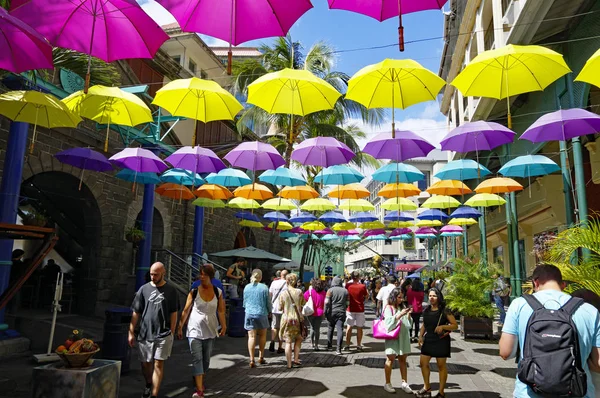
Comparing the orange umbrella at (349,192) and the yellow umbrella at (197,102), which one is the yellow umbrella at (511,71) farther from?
the orange umbrella at (349,192)

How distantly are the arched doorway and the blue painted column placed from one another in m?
3.30

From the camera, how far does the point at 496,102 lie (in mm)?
16859

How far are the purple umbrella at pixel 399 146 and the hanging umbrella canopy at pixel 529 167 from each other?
288 cm

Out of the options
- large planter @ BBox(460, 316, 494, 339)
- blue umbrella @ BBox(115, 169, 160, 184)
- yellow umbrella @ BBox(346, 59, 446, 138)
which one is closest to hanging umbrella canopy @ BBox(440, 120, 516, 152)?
yellow umbrella @ BBox(346, 59, 446, 138)

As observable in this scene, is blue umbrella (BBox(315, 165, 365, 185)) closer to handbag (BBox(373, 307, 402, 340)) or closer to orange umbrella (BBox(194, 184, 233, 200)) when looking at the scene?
orange umbrella (BBox(194, 184, 233, 200))

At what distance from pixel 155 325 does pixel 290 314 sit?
330 centimetres

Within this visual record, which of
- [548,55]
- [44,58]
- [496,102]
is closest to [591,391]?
[548,55]

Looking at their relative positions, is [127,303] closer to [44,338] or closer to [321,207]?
[44,338]

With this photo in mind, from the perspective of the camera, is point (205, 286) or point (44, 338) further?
point (44, 338)

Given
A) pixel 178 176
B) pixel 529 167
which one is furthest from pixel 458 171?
pixel 178 176

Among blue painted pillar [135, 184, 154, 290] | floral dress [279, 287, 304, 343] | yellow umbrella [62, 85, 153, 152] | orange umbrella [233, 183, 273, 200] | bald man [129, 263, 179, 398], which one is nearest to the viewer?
bald man [129, 263, 179, 398]

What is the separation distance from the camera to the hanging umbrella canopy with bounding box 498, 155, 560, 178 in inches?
476

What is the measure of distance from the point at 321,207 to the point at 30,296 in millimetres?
9716

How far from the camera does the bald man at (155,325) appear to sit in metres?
5.70
